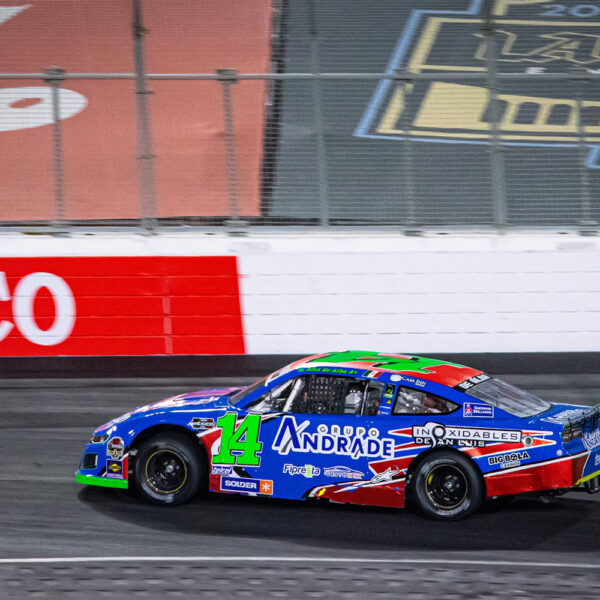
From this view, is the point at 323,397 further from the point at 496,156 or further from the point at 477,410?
the point at 496,156

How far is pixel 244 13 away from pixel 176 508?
11618mm

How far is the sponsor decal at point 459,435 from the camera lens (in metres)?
7.48

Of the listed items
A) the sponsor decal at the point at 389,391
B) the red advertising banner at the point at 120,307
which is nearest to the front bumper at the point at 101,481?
the sponsor decal at the point at 389,391

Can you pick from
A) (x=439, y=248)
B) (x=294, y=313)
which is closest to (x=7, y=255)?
(x=294, y=313)

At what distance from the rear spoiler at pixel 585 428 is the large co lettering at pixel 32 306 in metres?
6.72

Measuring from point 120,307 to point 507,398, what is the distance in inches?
231

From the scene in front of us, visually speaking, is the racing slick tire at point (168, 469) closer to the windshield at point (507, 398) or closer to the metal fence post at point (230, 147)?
the windshield at point (507, 398)

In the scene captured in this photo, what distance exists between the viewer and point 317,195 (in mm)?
13227

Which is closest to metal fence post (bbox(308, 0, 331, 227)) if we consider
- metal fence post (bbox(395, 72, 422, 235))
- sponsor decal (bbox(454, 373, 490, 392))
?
metal fence post (bbox(395, 72, 422, 235))

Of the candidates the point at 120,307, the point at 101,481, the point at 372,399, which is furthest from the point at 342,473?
the point at 120,307

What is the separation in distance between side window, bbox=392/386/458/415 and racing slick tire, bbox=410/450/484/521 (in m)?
0.32

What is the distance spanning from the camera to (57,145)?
13281mm

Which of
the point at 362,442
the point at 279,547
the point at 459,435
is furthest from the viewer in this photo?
the point at 362,442

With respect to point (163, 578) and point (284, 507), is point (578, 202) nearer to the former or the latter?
point (284, 507)
